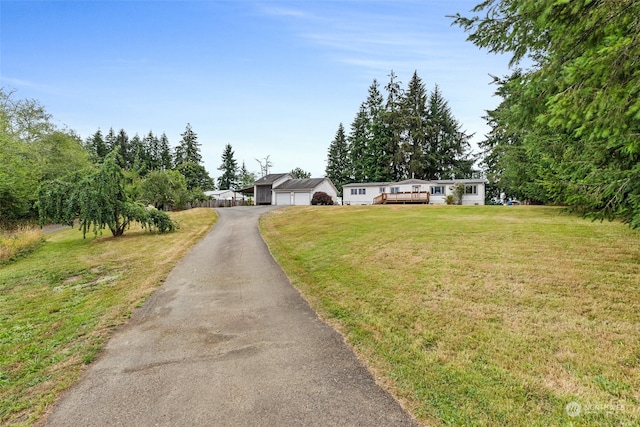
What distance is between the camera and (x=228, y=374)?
343 centimetres

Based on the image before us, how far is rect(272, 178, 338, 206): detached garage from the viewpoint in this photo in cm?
3750

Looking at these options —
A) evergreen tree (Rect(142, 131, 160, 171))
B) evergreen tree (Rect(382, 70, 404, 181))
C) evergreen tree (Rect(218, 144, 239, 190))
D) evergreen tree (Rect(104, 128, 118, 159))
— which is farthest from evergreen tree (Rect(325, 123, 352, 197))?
evergreen tree (Rect(104, 128, 118, 159))

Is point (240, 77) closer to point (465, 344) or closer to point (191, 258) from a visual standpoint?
point (191, 258)

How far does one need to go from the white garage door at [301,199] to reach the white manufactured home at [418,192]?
19.6ft

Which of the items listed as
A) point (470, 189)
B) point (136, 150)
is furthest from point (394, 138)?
point (136, 150)

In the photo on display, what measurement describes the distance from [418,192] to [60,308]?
30.5 metres

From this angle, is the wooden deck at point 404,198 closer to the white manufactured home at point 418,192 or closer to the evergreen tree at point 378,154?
the white manufactured home at point 418,192

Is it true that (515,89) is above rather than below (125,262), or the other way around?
above

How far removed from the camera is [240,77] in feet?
73.3

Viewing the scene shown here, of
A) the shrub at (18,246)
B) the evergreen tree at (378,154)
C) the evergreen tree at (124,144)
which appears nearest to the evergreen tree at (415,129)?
the evergreen tree at (378,154)

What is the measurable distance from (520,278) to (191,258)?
10.1 meters

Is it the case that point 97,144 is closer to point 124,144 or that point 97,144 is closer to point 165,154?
point 124,144

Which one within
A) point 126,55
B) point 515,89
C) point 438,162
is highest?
point 126,55

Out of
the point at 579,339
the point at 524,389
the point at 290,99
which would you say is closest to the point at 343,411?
the point at 524,389
